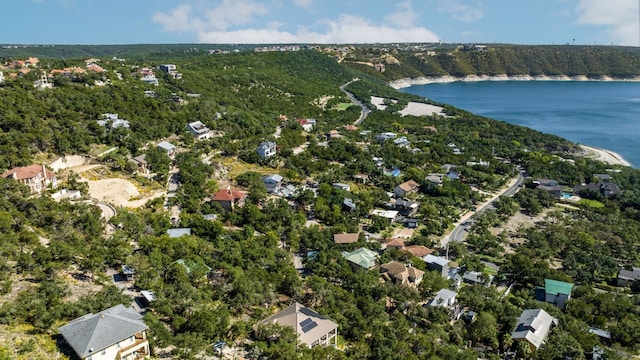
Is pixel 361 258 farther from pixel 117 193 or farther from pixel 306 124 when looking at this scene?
pixel 306 124

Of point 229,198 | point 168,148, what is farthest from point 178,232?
point 168,148

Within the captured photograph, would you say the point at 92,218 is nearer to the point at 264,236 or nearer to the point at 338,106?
the point at 264,236

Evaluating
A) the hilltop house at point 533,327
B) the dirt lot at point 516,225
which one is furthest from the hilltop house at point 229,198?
the hilltop house at point 533,327

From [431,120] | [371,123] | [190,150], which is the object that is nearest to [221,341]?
[190,150]

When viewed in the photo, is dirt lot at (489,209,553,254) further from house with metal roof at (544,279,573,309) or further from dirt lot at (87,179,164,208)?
dirt lot at (87,179,164,208)

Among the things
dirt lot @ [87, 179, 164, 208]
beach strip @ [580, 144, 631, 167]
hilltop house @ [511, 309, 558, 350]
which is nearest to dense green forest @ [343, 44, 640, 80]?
beach strip @ [580, 144, 631, 167]

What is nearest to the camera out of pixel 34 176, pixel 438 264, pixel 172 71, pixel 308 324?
pixel 308 324
